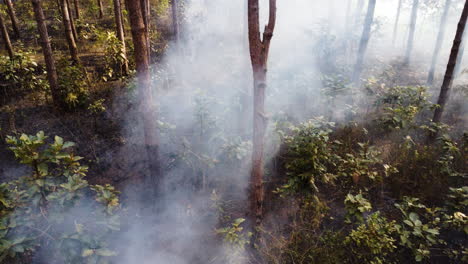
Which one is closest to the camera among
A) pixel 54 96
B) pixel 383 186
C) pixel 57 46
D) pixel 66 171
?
pixel 66 171

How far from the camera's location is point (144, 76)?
4.66 meters

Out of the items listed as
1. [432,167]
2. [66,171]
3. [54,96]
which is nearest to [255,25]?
[66,171]

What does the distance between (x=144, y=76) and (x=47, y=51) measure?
3.86m

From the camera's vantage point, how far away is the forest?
369cm

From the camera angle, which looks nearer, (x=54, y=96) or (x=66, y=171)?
(x=66, y=171)

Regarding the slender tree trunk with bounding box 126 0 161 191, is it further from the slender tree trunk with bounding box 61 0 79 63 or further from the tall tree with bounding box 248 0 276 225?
the slender tree trunk with bounding box 61 0 79 63

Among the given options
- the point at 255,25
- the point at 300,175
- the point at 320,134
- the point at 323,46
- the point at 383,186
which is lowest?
the point at 383,186

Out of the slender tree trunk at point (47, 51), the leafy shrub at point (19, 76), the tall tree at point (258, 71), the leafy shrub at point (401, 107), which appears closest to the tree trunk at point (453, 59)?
the leafy shrub at point (401, 107)

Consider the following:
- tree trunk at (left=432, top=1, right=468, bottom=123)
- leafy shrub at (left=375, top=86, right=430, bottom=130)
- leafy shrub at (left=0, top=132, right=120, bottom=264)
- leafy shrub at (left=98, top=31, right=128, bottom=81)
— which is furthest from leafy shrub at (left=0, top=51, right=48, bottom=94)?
tree trunk at (left=432, top=1, right=468, bottom=123)

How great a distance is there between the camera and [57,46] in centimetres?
1092

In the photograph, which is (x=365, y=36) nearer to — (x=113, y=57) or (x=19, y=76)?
(x=113, y=57)

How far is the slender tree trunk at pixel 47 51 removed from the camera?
252 inches

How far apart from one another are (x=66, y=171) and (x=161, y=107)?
438 cm

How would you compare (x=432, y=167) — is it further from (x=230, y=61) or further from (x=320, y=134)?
(x=230, y=61)
